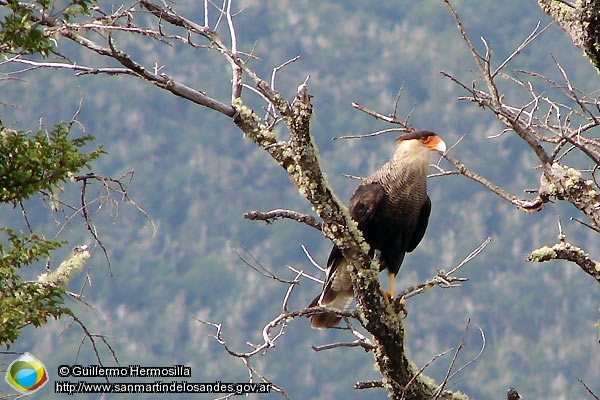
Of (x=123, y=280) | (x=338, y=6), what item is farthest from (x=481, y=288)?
(x=338, y=6)

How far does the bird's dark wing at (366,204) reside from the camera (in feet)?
20.8

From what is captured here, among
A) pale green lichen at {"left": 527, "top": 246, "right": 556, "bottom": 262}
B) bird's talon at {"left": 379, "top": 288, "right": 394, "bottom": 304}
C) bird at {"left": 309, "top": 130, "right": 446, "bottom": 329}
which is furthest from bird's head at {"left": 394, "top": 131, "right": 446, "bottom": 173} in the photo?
pale green lichen at {"left": 527, "top": 246, "right": 556, "bottom": 262}

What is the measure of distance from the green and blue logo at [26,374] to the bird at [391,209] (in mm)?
1778

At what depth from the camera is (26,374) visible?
618cm

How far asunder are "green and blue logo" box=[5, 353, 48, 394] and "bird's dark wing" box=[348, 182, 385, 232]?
2233mm

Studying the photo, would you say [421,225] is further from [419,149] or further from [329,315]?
[329,315]

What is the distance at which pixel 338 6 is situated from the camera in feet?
318

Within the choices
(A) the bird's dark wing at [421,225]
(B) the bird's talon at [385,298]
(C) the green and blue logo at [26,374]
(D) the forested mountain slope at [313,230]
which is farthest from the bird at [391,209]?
(D) the forested mountain slope at [313,230]

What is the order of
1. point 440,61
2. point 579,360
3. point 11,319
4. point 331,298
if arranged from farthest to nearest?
point 440,61, point 579,360, point 331,298, point 11,319

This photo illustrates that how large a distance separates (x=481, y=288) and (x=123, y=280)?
22.7 m

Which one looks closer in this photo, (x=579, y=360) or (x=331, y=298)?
(x=331, y=298)

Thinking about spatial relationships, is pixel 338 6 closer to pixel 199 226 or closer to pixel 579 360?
pixel 199 226

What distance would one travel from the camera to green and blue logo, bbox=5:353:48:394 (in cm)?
605

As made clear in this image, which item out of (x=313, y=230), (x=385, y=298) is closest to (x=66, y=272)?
(x=385, y=298)
